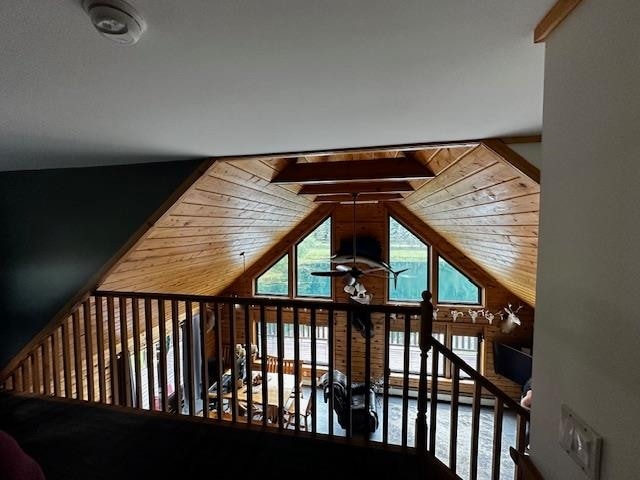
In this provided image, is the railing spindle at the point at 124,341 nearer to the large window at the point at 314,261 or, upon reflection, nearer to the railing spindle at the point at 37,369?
the railing spindle at the point at 37,369

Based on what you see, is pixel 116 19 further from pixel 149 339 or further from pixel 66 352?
pixel 66 352

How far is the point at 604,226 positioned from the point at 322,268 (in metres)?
5.91

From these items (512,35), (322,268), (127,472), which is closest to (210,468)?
(127,472)

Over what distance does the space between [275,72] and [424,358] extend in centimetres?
170

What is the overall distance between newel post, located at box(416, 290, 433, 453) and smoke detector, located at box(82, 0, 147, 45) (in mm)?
1654

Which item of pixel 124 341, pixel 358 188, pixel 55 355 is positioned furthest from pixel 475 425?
pixel 55 355

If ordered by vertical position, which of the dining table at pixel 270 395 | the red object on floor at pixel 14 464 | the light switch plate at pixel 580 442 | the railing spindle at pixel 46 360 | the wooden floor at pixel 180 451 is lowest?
the dining table at pixel 270 395

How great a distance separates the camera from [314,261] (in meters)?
6.56

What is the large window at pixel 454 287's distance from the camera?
6020 millimetres

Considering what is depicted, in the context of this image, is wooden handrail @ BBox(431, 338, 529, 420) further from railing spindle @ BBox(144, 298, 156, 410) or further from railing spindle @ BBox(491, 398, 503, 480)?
railing spindle @ BBox(144, 298, 156, 410)

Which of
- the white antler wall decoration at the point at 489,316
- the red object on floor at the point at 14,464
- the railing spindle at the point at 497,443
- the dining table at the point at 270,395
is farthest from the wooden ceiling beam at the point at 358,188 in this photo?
the white antler wall decoration at the point at 489,316

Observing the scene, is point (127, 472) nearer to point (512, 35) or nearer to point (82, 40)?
point (82, 40)

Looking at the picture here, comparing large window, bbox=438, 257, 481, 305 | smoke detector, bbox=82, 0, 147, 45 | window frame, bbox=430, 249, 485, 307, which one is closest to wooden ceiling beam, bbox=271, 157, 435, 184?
smoke detector, bbox=82, 0, 147, 45

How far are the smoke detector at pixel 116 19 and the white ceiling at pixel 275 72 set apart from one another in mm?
30
